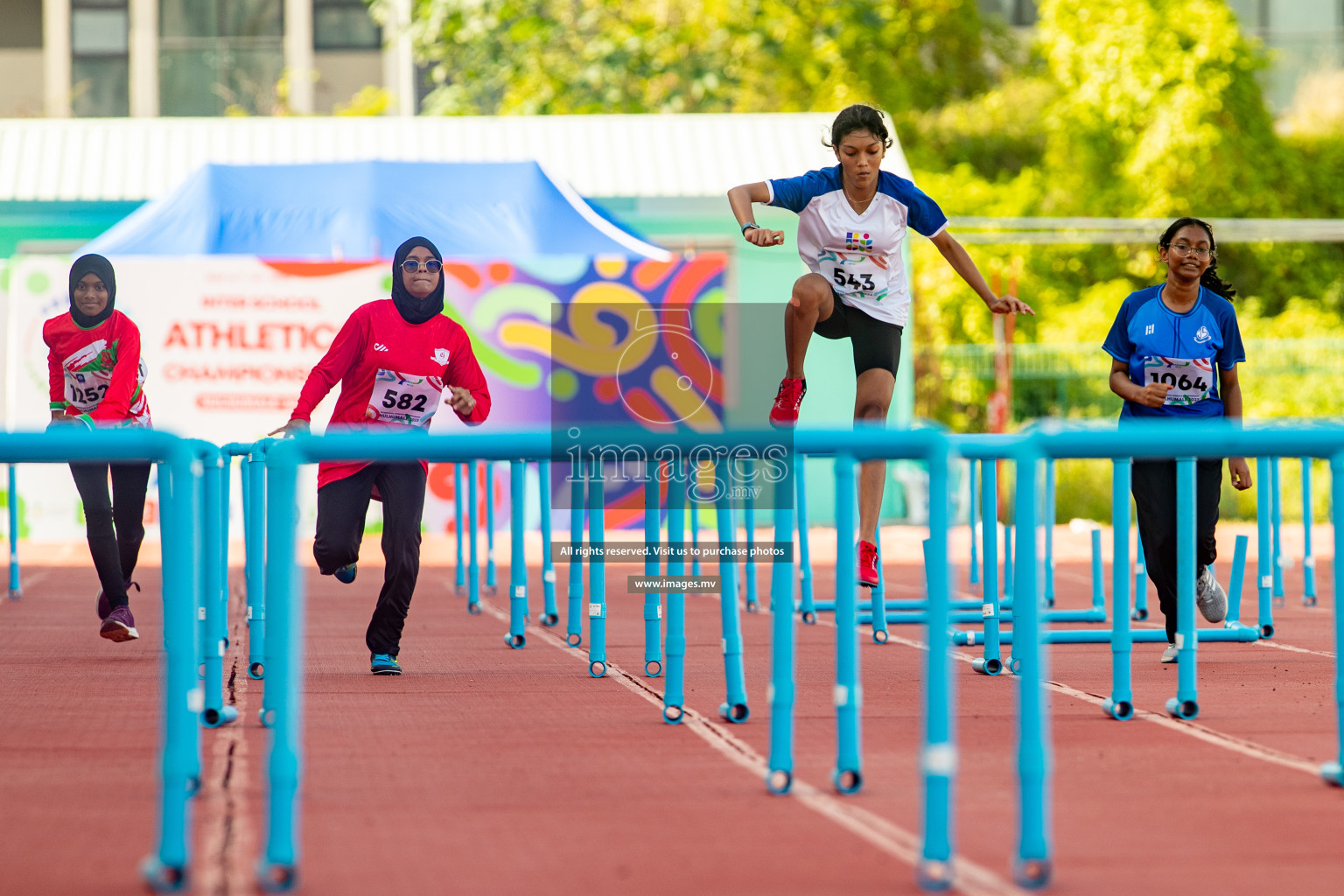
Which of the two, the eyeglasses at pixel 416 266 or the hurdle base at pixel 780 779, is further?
the eyeglasses at pixel 416 266

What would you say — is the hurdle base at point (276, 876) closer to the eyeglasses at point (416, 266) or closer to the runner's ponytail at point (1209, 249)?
the eyeglasses at point (416, 266)

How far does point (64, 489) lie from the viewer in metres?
16.5

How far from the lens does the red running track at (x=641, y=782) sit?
12.5 ft

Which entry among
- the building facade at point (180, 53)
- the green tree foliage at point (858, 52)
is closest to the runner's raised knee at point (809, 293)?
the green tree foliage at point (858, 52)

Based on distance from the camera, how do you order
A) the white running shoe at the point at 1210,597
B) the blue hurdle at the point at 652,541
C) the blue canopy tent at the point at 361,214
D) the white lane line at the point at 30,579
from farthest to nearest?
the blue canopy tent at the point at 361,214 < the white lane line at the point at 30,579 < the white running shoe at the point at 1210,597 < the blue hurdle at the point at 652,541

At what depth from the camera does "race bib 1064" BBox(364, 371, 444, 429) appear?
7.15 m

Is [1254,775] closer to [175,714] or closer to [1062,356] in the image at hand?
[175,714]

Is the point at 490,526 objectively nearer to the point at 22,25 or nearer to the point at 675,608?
the point at 675,608

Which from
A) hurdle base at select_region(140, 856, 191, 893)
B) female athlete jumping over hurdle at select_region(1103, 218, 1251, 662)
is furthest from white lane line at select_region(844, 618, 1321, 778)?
hurdle base at select_region(140, 856, 191, 893)

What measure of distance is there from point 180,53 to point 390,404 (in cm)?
3267

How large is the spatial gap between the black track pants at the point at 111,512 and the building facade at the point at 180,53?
29.8 m

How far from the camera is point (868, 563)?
23.4ft

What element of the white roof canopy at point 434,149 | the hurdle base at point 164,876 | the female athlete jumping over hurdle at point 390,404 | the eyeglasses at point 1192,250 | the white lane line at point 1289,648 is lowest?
the white lane line at point 1289,648

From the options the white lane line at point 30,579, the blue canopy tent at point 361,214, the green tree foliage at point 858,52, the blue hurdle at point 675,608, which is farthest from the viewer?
the green tree foliage at point 858,52
